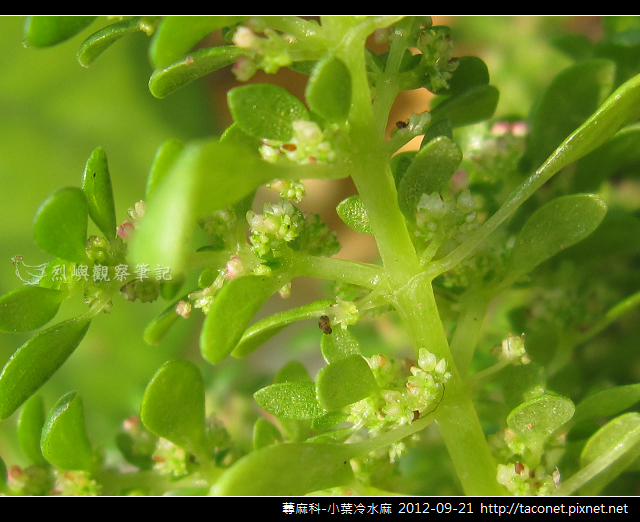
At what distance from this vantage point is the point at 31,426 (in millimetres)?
868

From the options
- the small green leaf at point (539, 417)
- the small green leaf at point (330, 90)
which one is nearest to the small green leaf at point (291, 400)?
the small green leaf at point (539, 417)

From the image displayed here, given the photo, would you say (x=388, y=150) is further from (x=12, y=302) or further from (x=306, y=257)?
(x=12, y=302)

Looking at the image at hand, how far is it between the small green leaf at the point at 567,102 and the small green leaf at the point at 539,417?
1.44 ft

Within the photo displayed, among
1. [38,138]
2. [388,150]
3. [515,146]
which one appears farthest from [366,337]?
[38,138]

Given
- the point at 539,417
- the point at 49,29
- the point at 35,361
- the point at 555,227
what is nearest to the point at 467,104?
the point at 555,227

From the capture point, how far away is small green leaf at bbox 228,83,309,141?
0.59m

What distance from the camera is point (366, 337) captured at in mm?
1578

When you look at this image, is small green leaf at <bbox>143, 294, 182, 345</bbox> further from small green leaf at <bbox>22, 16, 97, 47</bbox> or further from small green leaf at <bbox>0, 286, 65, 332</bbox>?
small green leaf at <bbox>22, 16, 97, 47</bbox>

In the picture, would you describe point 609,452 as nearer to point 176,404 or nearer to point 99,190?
point 176,404

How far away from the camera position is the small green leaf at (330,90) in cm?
55

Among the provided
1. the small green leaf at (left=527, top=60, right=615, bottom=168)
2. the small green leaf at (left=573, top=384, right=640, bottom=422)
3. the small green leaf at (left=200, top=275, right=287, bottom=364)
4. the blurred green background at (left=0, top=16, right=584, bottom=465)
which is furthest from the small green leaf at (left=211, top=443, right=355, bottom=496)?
the blurred green background at (left=0, top=16, right=584, bottom=465)

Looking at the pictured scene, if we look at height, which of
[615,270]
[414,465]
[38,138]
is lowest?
[414,465]

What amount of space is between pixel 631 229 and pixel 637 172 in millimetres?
215

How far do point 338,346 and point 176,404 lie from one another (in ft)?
0.72
